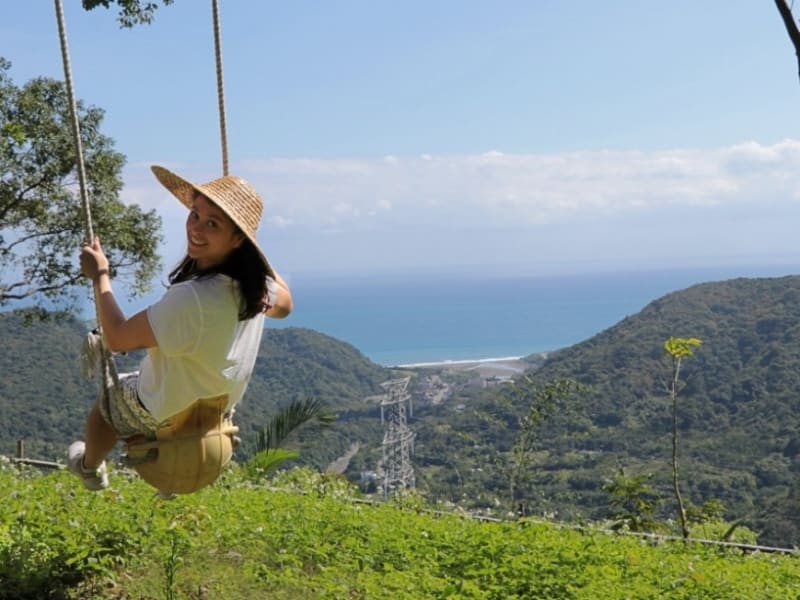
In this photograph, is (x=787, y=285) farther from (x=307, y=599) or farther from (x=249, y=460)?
(x=307, y=599)

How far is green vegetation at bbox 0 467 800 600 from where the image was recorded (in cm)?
425

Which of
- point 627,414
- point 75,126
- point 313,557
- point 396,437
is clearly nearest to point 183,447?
point 75,126

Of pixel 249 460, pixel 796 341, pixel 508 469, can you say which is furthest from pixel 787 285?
pixel 249 460

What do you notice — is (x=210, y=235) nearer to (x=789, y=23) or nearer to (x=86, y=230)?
(x=86, y=230)

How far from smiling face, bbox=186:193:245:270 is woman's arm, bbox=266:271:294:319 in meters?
0.36

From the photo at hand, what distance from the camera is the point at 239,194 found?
2.53m

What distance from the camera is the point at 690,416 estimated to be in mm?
23938

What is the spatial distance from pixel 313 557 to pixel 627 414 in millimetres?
20526

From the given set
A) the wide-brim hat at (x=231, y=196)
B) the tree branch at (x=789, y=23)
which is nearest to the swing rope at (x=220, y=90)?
the wide-brim hat at (x=231, y=196)

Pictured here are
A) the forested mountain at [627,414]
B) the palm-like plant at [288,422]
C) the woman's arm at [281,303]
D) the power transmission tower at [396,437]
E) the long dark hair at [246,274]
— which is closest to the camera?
the long dark hair at [246,274]

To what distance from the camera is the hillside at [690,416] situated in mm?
14992

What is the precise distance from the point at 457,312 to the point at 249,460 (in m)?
179

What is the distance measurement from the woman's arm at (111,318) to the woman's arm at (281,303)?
1.70 feet

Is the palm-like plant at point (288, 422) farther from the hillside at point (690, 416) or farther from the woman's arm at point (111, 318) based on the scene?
the woman's arm at point (111, 318)
